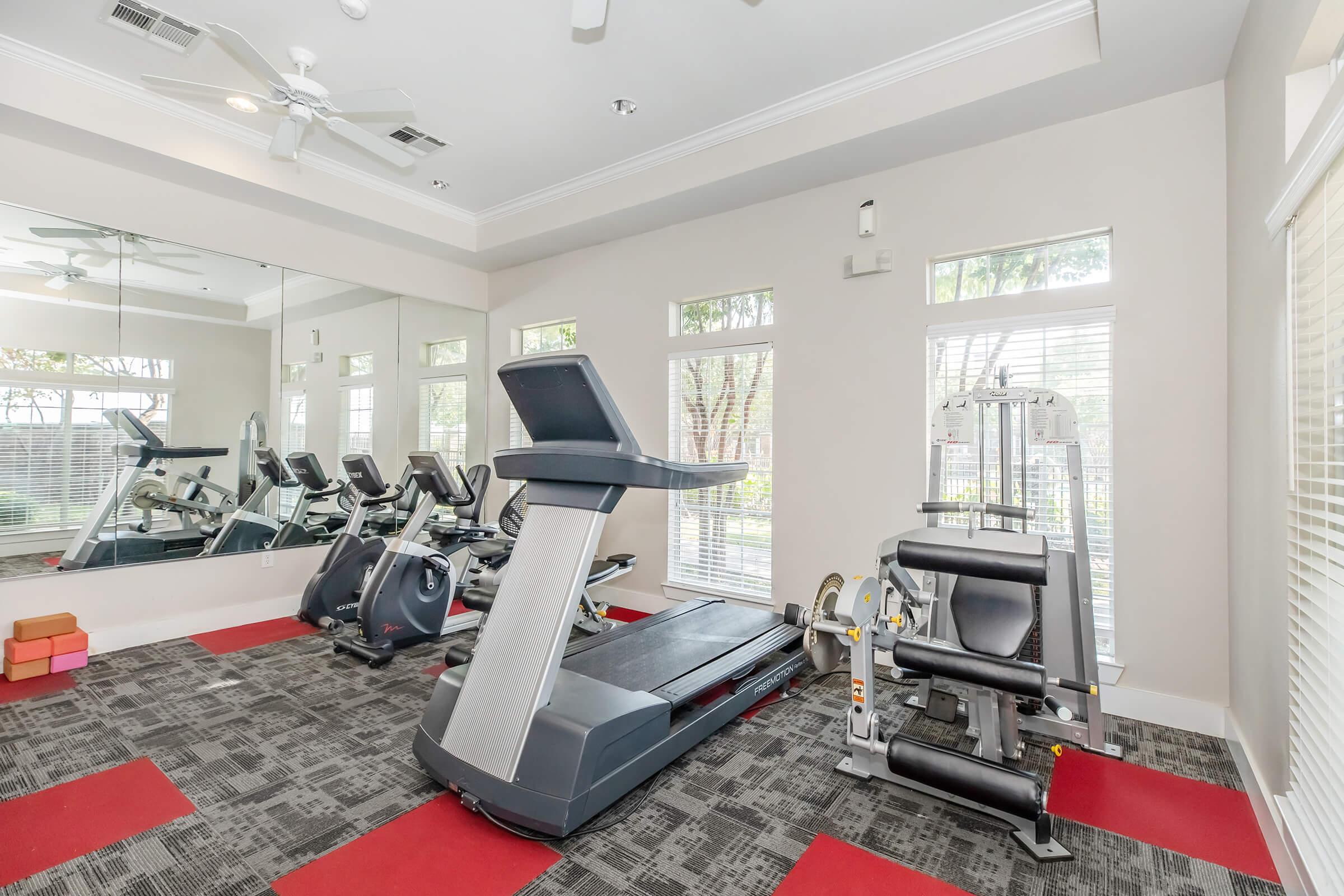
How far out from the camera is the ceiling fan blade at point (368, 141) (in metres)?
3.16

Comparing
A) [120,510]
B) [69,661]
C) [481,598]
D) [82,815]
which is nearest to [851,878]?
[481,598]

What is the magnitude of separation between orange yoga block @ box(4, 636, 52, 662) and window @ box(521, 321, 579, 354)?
3.78 m

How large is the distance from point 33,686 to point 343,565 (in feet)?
5.09

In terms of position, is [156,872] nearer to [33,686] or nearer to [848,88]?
[33,686]

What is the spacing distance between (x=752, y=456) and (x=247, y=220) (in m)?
4.02

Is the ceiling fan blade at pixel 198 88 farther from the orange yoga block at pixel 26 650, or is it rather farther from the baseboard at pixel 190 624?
the baseboard at pixel 190 624

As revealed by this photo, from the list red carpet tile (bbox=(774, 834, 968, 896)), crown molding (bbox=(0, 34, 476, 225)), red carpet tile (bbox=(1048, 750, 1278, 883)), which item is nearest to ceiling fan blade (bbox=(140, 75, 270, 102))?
crown molding (bbox=(0, 34, 476, 225))

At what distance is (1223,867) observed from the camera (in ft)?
6.06

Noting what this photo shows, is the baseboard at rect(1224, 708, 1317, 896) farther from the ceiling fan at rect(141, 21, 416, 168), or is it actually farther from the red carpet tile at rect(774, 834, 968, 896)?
the ceiling fan at rect(141, 21, 416, 168)

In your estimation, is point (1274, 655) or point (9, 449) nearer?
point (1274, 655)

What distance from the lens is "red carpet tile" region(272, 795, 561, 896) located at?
5.67 ft

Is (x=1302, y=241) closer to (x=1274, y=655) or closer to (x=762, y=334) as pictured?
(x=1274, y=655)

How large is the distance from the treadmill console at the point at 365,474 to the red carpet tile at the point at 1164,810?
396cm

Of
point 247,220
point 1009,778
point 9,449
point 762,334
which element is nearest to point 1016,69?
point 762,334
